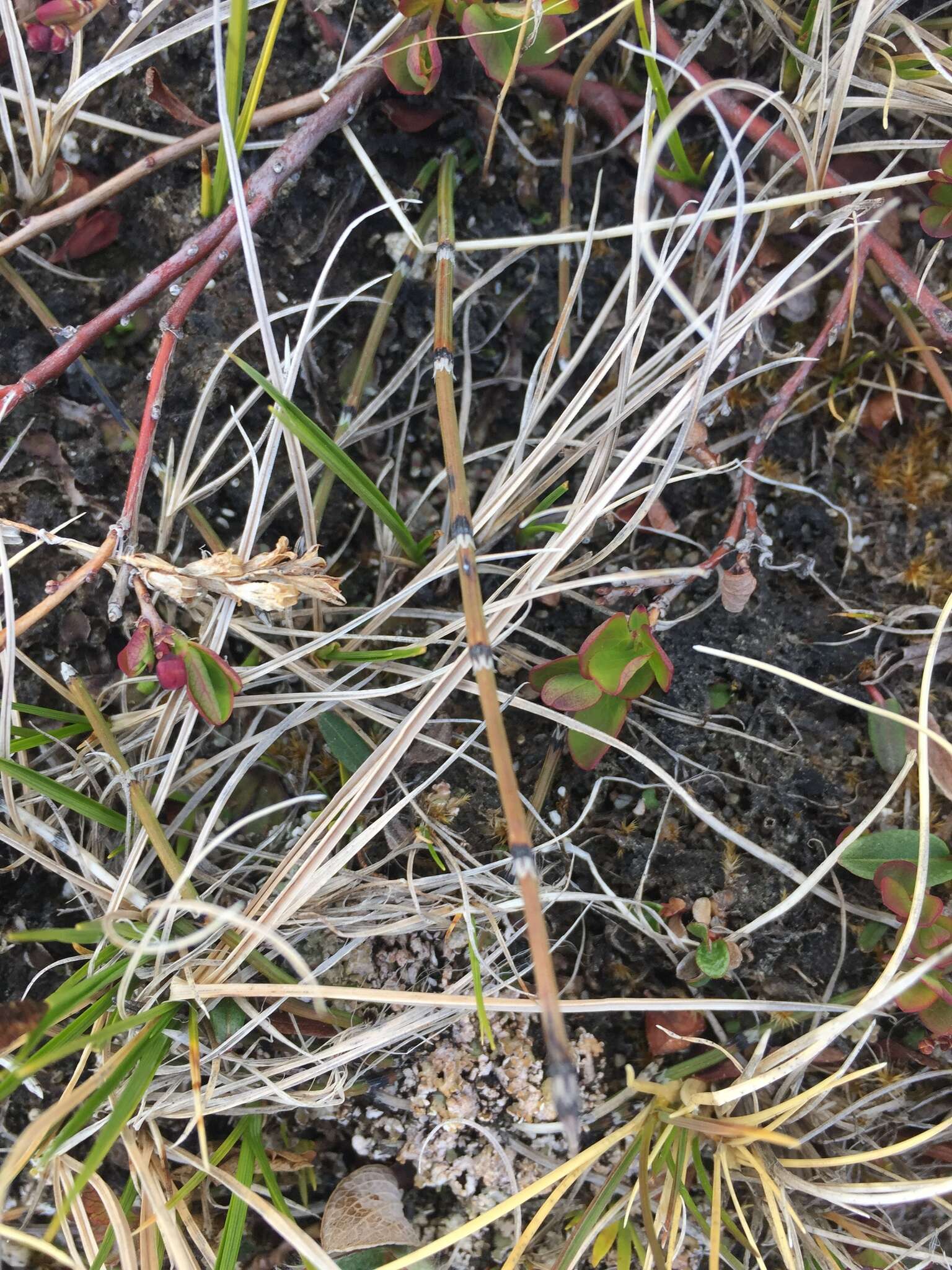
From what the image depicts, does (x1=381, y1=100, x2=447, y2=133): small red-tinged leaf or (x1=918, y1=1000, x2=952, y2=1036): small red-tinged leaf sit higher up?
(x1=381, y1=100, x2=447, y2=133): small red-tinged leaf

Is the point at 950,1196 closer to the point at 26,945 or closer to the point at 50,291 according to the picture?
the point at 26,945

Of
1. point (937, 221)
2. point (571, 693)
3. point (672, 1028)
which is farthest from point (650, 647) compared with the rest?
point (937, 221)

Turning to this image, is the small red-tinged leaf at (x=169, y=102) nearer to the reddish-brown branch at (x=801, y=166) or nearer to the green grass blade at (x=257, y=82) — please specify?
the green grass blade at (x=257, y=82)

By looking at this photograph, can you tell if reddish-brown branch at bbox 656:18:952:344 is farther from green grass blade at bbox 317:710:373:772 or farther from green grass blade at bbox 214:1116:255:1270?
green grass blade at bbox 214:1116:255:1270

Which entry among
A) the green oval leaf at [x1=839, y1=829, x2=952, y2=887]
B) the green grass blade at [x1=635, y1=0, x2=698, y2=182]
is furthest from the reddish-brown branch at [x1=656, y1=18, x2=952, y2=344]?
the green oval leaf at [x1=839, y1=829, x2=952, y2=887]

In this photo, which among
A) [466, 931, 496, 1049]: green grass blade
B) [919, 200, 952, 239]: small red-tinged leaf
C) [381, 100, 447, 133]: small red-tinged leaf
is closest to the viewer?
[466, 931, 496, 1049]: green grass blade

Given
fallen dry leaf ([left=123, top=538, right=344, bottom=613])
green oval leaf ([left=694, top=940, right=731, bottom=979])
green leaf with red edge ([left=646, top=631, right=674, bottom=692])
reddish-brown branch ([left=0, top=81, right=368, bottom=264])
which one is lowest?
green oval leaf ([left=694, top=940, right=731, bottom=979])

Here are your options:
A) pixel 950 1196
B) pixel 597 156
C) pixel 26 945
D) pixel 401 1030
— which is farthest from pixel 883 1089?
pixel 597 156
